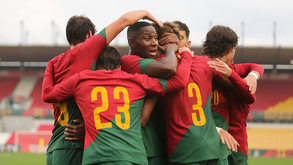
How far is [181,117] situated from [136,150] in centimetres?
57

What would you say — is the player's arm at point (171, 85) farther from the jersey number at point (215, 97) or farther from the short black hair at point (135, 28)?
the jersey number at point (215, 97)

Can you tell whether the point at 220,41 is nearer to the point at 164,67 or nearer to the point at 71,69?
the point at 164,67

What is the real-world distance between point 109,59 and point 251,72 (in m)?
1.59

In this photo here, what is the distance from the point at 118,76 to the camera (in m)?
2.54

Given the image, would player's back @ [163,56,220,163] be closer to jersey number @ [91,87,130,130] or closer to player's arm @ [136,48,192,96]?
player's arm @ [136,48,192,96]

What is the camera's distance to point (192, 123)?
9.02 feet

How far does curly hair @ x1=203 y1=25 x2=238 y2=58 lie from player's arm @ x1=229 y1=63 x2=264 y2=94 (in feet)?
0.91

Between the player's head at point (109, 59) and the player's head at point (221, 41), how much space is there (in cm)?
114

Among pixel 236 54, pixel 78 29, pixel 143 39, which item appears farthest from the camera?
pixel 236 54

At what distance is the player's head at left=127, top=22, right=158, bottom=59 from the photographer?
2885 mm

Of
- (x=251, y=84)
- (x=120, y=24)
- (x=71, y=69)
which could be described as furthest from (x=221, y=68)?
(x=71, y=69)

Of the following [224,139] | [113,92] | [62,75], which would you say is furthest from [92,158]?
[224,139]

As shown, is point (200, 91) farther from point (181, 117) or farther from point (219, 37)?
point (219, 37)

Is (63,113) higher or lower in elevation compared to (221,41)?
lower
